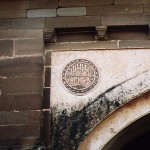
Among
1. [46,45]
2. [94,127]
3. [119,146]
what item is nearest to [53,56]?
[46,45]

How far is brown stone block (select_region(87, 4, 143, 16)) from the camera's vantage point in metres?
4.77

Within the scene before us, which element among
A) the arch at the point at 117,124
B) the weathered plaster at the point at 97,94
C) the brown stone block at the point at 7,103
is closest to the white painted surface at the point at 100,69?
the weathered plaster at the point at 97,94

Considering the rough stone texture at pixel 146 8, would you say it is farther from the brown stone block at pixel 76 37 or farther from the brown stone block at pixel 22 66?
the brown stone block at pixel 22 66

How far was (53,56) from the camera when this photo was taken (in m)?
4.71

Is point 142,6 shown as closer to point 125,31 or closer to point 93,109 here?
point 125,31

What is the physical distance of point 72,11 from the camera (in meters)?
4.83

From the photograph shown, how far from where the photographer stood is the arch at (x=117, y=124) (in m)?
4.32

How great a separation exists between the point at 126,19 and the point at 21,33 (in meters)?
Answer: 1.08

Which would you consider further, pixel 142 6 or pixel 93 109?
pixel 142 6

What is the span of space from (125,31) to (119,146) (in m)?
1.22

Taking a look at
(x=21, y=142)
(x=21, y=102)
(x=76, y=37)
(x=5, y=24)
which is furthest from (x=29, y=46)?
(x=21, y=142)

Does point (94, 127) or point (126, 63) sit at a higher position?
point (126, 63)

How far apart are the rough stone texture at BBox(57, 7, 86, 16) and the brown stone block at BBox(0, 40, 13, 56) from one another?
1.94ft

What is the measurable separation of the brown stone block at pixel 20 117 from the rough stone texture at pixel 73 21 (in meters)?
0.95
